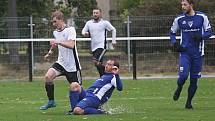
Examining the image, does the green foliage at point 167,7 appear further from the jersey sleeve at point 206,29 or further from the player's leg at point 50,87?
the player's leg at point 50,87

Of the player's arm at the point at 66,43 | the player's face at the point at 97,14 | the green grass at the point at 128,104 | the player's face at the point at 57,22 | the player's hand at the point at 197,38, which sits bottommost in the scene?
the green grass at the point at 128,104

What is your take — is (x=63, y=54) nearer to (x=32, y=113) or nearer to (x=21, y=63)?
(x=32, y=113)

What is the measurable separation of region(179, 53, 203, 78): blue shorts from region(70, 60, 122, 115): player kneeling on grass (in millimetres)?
1615

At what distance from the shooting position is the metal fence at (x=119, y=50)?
25.3 meters

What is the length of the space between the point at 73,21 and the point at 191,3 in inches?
561

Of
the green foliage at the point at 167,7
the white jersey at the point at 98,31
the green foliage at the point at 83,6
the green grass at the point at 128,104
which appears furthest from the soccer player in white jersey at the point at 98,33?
the green foliage at the point at 83,6

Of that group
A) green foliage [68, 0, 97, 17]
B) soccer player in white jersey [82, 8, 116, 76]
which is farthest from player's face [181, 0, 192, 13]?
green foliage [68, 0, 97, 17]

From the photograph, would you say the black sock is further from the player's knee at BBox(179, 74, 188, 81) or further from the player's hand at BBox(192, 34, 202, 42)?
the player's hand at BBox(192, 34, 202, 42)

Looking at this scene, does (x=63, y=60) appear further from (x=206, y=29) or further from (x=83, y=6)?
(x=83, y=6)

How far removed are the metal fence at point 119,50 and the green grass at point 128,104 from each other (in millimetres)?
3556

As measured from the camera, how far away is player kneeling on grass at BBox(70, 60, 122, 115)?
12133 mm

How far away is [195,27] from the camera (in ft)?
43.8

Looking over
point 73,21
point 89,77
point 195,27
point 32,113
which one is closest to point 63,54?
point 32,113

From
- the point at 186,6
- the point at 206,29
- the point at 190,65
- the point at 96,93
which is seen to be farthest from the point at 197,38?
the point at 96,93
